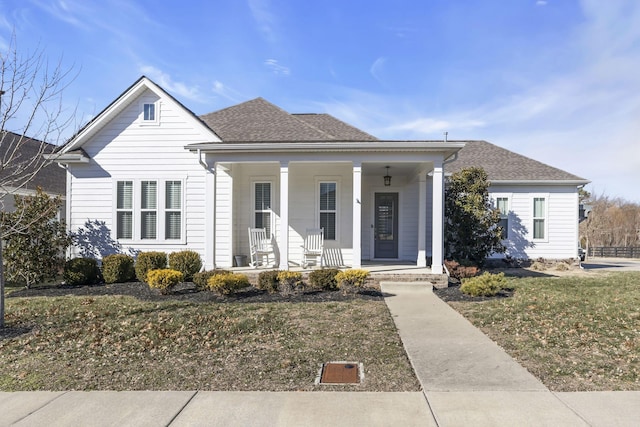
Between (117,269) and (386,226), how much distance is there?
7.74m

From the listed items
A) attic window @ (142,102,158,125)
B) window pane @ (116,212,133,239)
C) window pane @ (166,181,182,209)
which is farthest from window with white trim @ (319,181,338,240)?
window pane @ (116,212,133,239)

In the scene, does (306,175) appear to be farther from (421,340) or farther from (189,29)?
(421,340)

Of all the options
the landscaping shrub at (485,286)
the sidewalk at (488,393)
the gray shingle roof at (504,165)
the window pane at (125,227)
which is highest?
the gray shingle roof at (504,165)

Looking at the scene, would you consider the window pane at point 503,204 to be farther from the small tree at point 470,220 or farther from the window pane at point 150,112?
the window pane at point 150,112

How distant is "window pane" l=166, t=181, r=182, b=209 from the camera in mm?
10961

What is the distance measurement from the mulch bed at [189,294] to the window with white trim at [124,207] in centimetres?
189

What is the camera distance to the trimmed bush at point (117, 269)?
31.7ft

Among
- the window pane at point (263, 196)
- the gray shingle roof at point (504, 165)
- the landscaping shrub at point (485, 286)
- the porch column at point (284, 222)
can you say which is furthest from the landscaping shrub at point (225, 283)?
the gray shingle roof at point (504, 165)

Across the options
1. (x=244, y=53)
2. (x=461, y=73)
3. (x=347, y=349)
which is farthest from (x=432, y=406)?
(x=461, y=73)

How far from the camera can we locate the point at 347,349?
4867mm

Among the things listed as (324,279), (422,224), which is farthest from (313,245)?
(422,224)

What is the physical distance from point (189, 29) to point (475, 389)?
10.1m

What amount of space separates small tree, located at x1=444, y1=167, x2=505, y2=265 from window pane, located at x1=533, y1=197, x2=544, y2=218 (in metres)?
2.55

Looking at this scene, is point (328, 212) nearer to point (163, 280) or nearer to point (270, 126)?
point (270, 126)
